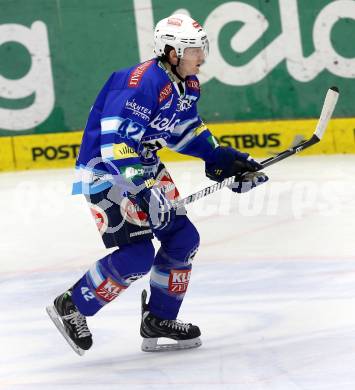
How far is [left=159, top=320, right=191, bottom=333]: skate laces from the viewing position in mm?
4164

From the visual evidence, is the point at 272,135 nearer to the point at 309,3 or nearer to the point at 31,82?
the point at 309,3

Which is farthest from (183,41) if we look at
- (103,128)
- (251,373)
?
(251,373)

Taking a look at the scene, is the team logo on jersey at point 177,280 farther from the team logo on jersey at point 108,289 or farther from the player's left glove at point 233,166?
the player's left glove at point 233,166

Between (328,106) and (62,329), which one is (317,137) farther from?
(62,329)

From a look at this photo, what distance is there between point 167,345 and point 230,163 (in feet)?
2.46

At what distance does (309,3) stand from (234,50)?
2.14 ft

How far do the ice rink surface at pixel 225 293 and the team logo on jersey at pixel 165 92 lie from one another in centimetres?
95

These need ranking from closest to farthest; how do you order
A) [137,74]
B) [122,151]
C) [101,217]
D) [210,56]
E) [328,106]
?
1. [122,151]
2. [137,74]
3. [101,217]
4. [328,106]
5. [210,56]

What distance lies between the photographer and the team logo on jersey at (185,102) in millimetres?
4051

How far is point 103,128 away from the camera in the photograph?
12.5 feet

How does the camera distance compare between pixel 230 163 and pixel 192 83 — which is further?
pixel 230 163

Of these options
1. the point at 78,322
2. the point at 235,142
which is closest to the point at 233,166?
the point at 78,322

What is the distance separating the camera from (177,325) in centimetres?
419

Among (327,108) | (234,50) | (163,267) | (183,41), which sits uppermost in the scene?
(183,41)
